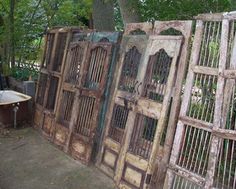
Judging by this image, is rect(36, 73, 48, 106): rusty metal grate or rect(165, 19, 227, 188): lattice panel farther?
rect(36, 73, 48, 106): rusty metal grate

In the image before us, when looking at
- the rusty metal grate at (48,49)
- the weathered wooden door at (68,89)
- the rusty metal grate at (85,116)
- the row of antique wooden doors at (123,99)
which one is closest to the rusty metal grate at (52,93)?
the row of antique wooden doors at (123,99)

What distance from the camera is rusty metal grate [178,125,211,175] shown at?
12.4ft

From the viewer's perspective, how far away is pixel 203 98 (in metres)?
3.89

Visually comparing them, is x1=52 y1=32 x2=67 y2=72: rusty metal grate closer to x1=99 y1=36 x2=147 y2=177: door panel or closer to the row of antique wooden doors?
the row of antique wooden doors

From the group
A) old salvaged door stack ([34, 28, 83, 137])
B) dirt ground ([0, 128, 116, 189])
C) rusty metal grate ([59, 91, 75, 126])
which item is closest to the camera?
dirt ground ([0, 128, 116, 189])

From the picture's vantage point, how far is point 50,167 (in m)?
5.30

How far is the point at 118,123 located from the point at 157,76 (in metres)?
1.07

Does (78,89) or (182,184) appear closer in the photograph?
(182,184)

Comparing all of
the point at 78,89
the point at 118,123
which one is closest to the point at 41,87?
the point at 78,89

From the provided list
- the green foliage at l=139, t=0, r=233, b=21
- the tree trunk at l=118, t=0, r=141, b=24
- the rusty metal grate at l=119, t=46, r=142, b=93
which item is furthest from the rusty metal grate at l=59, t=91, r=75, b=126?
the green foliage at l=139, t=0, r=233, b=21

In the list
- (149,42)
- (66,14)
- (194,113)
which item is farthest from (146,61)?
(66,14)

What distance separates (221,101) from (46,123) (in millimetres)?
4114

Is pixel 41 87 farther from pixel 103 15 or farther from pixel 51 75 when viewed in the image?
pixel 103 15

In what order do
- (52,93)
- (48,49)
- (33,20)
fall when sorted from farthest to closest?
(33,20) < (48,49) < (52,93)
